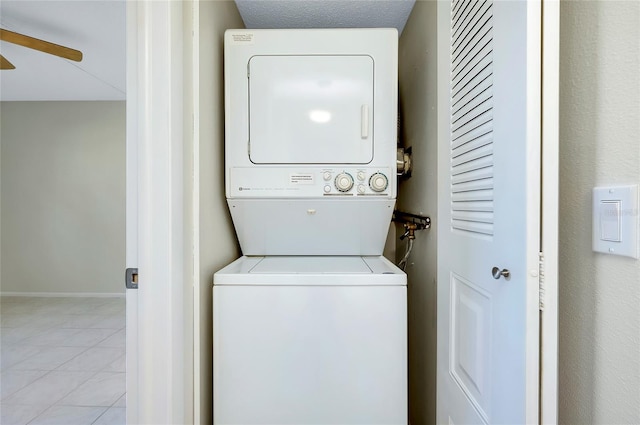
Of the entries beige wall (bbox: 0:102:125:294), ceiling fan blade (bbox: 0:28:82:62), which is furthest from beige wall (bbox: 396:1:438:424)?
beige wall (bbox: 0:102:125:294)

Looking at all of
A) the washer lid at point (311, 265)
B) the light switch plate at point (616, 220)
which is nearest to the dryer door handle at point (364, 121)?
the washer lid at point (311, 265)

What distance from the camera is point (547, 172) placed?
725 millimetres

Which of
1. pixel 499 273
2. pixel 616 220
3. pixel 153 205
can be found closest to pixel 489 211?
pixel 499 273

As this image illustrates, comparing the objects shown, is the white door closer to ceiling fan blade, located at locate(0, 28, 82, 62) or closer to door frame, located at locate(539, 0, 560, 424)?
door frame, located at locate(539, 0, 560, 424)

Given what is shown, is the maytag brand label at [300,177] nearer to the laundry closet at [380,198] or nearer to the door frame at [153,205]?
the laundry closet at [380,198]

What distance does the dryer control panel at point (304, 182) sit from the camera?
1.47 meters

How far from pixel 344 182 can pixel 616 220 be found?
3.24 ft

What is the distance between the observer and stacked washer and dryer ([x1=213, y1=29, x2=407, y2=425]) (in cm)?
124

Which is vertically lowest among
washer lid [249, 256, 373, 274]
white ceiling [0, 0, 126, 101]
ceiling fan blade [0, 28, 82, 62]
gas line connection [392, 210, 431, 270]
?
washer lid [249, 256, 373, 274]

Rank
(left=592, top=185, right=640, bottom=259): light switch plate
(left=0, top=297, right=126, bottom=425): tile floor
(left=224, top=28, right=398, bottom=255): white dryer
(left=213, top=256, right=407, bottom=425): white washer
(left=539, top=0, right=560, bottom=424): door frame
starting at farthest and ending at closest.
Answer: (left=0, top=297, right=126, bottom=425): tile floor < (left=224, top=28, right=398, bottom=255): white dryer < (left=213, top=256, right=407, bottom=425): white washer < (left=539, top=0, right=560, bottom=424): door frame < (left=592, top=185, right=640, bottom=259): light switch plate

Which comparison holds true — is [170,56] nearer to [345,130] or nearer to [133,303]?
[345,130]

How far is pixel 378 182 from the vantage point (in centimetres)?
147

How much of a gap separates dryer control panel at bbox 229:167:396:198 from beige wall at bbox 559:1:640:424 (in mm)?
775

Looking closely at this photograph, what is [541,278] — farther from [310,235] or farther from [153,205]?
[153,205]
